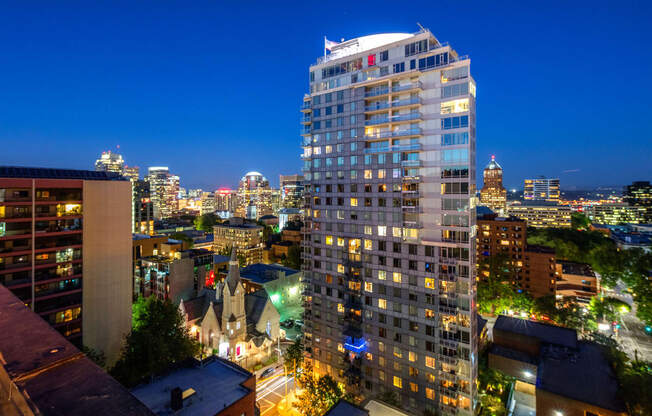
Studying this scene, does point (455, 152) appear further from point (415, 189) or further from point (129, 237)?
point (129, 237)

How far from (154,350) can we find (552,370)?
58795 millimetres

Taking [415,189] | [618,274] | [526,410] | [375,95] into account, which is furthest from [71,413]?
[618,274]

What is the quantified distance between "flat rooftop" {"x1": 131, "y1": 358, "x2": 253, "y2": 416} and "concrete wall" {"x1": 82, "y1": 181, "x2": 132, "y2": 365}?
867 inches

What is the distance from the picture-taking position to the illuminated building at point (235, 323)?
205 feet

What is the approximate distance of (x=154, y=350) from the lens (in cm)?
4359

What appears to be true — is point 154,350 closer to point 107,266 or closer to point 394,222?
point 107,266

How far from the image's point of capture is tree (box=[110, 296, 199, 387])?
138ft

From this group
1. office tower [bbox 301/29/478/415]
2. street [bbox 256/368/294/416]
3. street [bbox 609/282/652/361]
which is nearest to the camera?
office tower [bbox 301/29/478/415]


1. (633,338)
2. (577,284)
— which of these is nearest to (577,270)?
(577,284)

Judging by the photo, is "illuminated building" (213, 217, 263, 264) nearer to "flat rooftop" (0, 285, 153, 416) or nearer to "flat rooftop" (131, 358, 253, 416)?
"flat rooftop" (131, 358, 253, 416)

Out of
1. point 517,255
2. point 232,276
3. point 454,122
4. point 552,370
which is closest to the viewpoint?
point 454,122

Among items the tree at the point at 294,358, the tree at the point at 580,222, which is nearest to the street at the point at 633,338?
the tree at the point at 294,358

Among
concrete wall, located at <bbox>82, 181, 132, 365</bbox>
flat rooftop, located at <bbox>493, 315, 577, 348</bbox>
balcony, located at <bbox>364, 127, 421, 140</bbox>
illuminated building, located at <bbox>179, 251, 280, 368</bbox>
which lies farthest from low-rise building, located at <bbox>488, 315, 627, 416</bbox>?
concrete wall, located at <bbox>82, 181, 132, 365</bbox>

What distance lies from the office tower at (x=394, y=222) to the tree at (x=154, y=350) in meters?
21.6
